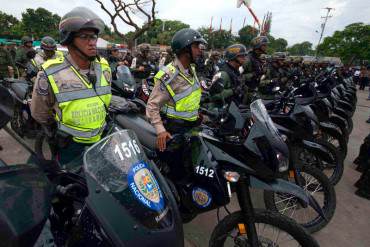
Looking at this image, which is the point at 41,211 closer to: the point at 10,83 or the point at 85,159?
the point at 85,159

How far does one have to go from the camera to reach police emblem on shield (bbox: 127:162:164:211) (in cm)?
114

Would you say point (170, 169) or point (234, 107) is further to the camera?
point (170, 169)

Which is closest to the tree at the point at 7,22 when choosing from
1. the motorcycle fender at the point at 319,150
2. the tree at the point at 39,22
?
the tree at the point at 39,22

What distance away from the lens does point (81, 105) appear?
6.75 ft

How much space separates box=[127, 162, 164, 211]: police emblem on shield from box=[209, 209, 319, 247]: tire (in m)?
0.99

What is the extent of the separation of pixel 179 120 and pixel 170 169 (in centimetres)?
55

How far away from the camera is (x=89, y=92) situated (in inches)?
83.0

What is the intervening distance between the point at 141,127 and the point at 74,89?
99 cm

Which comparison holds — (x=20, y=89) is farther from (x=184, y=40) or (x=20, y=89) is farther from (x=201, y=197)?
(x=201, y=197)

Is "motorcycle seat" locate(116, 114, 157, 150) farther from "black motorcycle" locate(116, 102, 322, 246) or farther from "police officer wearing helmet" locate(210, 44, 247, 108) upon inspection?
"police officer wearing helmet" locate(210, 44, 247, 108)

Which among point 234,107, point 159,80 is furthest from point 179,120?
point 234,107

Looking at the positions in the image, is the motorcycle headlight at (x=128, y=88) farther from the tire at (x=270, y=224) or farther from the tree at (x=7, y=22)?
the tree at (x=7, y=22)

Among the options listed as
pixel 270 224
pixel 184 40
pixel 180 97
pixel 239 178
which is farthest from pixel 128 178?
pixel 184 40

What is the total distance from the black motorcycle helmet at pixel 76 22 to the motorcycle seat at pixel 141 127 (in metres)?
1.10
